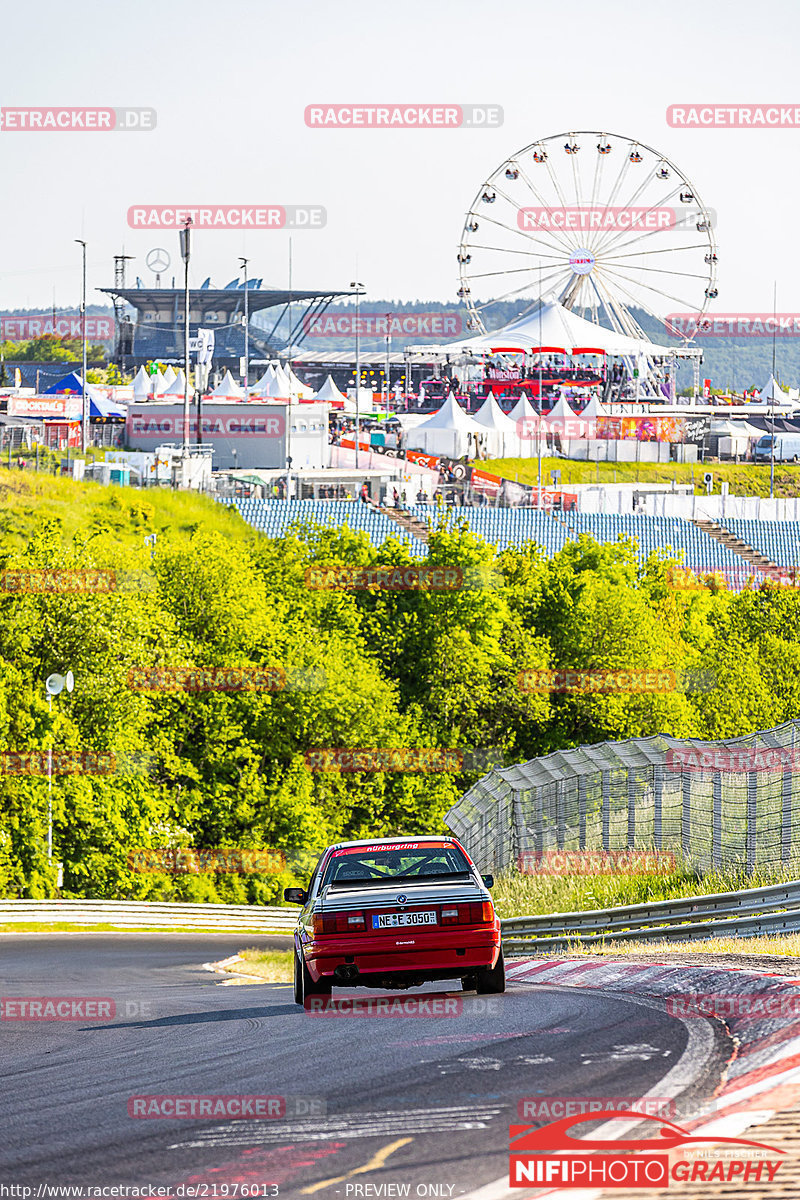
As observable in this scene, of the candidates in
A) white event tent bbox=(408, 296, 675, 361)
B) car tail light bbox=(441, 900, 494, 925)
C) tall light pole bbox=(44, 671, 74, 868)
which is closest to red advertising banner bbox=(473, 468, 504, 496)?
tall light pole bbox=(44, 671, 74, 868)

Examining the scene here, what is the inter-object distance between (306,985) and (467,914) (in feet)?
4.73

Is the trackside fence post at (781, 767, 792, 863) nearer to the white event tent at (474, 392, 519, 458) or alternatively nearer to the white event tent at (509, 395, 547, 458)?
the white event tent at (474, 392, 519, 458)

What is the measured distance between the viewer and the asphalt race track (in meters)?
6.40

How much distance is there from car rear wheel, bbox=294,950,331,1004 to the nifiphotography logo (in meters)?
5.14

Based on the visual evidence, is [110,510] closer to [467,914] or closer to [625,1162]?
[467,914]

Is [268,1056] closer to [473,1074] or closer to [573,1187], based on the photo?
[473,1074]

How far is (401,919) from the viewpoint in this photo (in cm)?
1138

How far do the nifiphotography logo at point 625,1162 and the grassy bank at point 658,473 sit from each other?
100 m

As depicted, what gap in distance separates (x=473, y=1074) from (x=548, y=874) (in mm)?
15208

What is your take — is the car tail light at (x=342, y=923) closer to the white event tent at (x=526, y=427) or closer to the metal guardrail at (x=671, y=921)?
the metal guardrail at (x=671, y=921)

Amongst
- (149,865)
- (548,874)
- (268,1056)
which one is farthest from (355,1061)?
(149,865)

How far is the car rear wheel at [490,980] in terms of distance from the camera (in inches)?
468

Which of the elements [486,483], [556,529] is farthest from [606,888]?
[486,483]

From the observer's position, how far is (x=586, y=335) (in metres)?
155
